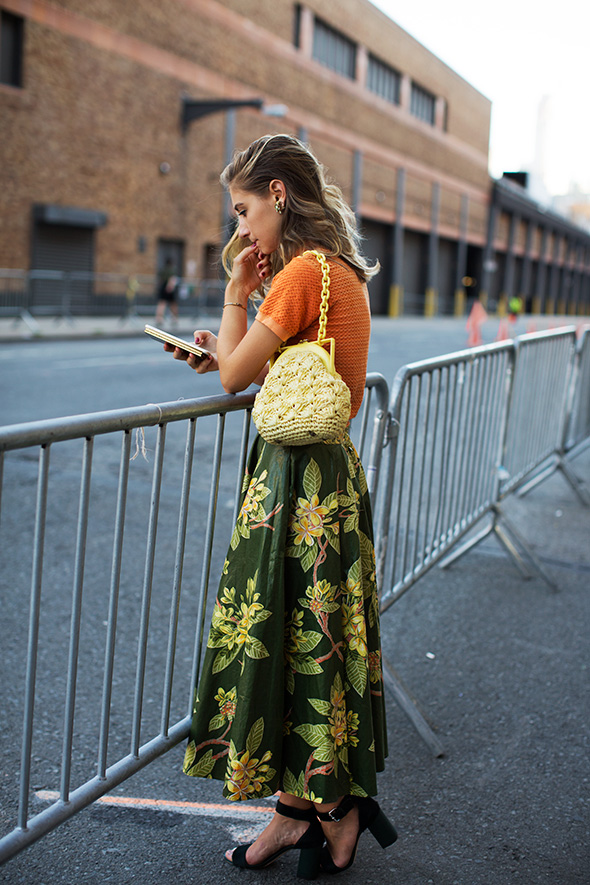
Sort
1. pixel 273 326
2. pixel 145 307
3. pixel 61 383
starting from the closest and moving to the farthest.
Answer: pixel 273 326
pixel 61 383
pixel 145 307

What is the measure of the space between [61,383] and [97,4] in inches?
714

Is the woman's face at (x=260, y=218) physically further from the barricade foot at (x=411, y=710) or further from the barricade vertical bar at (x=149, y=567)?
the barricade foot at (x=411, y=710)

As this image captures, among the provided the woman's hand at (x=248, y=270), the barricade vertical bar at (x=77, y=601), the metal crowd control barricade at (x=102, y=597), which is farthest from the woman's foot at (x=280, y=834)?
the woman's hand at (x=248, y=270)

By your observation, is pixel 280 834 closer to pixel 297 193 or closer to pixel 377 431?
pixel 377 431

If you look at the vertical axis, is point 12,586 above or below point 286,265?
below

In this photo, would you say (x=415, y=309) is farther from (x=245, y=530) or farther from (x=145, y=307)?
(x=245, y=530)

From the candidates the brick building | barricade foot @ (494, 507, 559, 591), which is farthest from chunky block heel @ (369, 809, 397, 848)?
the brick building

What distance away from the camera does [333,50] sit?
4025 centimetres

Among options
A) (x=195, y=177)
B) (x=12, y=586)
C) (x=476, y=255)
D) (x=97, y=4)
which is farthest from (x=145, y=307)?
(x=476, y=255)

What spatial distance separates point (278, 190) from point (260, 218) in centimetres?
9

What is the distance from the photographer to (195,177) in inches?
1211

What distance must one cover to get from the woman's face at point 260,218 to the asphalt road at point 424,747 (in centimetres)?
177

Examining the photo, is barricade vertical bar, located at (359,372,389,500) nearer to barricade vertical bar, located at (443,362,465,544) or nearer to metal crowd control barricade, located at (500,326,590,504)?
barricade vertical bar, located at (443,362,465,544)

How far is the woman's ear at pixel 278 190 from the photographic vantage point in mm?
2336
